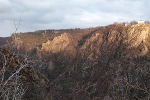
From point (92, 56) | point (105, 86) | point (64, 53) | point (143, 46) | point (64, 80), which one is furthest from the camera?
point (64, 53)

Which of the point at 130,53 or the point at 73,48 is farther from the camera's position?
the point at 73,48

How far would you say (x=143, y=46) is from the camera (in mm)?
40594

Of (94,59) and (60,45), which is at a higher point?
(60,45)

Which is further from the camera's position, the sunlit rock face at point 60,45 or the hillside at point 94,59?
the sunlit rock face at point 60,45

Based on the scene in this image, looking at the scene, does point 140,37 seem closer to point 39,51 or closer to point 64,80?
point 64,80

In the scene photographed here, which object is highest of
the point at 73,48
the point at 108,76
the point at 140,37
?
the point at 140,37

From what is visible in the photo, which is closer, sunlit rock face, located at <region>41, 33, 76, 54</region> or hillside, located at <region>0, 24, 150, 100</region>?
hillside, located at <region>0, 24, 150, 100</region>

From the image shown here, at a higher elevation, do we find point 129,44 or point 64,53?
point 129,44

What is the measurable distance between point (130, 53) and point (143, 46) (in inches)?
138

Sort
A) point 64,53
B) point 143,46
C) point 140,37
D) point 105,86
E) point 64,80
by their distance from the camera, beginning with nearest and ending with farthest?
point 105,86
point 143,46
point 140,37
point 64,80
point 64,53

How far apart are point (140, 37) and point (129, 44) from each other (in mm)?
3234

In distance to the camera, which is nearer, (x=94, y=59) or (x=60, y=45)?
(x=94, y=59)

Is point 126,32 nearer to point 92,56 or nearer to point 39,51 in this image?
point 92,56

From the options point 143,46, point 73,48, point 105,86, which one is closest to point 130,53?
point 143,46
